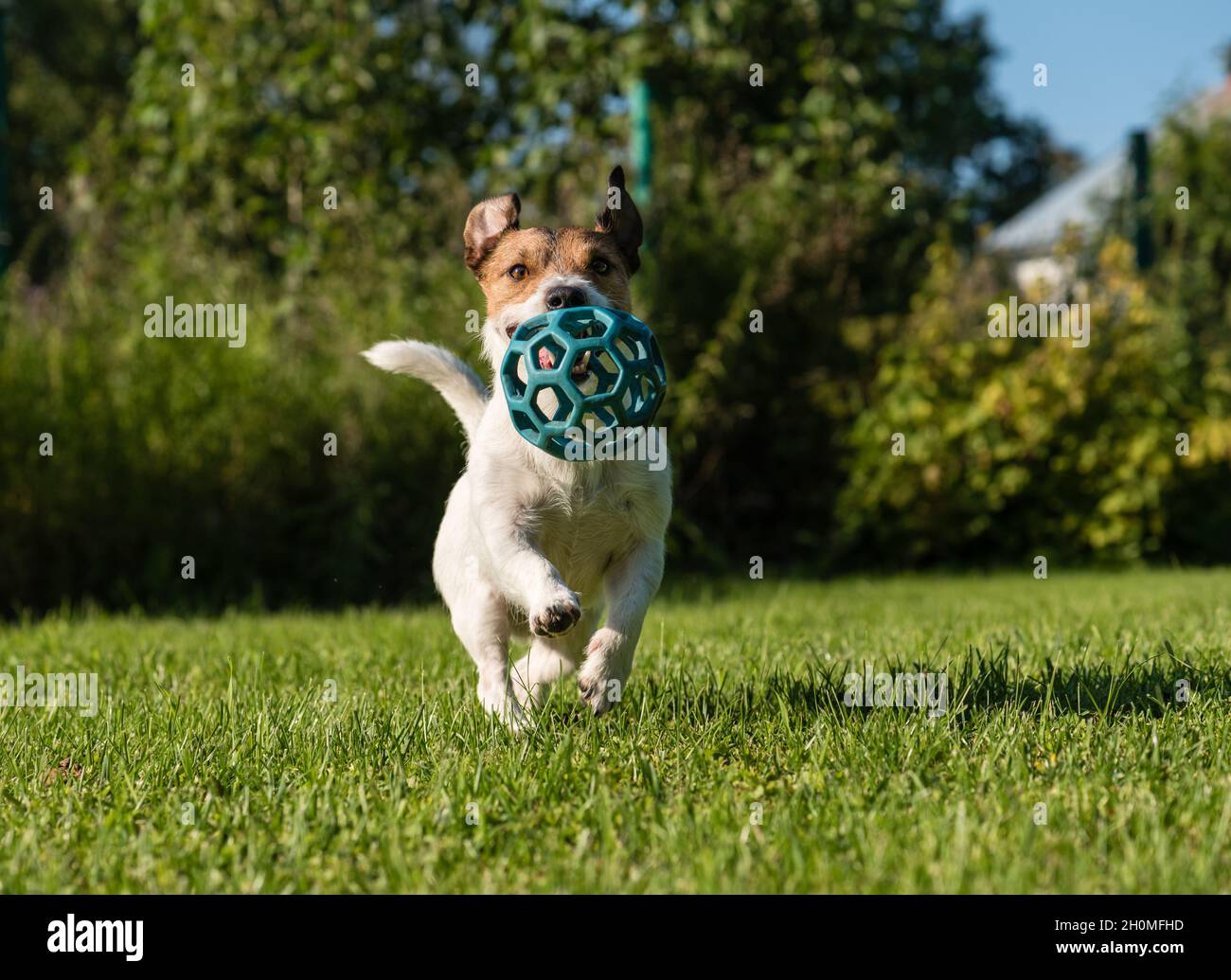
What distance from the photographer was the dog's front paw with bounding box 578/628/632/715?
135 inches

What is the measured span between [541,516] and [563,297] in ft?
2.13

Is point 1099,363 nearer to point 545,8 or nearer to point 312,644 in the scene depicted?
point 545,8

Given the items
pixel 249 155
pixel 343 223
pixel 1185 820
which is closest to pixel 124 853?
pixel 1185 820

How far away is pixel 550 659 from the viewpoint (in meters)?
4.02

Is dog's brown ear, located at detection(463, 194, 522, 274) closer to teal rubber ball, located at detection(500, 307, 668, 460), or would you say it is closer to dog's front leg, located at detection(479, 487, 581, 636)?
teal rubber ball, located at detection(500, 307, 668, 460)

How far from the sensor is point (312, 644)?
5617 mm

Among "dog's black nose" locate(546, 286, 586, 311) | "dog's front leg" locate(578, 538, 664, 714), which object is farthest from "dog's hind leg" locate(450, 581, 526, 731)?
"dog's black nose" locate(546, 286, 586, 311)

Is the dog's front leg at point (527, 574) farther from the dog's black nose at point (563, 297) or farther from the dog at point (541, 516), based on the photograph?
the dog's black nose at point (563, 297)

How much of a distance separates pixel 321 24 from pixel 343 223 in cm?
179

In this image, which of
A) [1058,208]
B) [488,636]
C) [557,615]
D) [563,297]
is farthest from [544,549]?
[1058,208]

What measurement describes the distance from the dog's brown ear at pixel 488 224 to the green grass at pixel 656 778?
1514 mm

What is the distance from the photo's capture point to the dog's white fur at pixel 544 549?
11.4 feet
